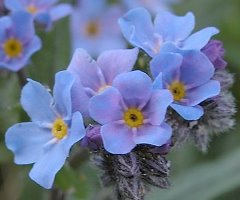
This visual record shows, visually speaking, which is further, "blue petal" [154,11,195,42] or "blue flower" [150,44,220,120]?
"blue petal" [154,11,195,42]

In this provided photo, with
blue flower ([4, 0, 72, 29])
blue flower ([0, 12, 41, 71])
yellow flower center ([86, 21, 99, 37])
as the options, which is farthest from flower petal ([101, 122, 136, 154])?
yellow flower center ([86, 21, 99, 37])

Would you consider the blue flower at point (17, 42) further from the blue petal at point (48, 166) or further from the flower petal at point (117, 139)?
the flower petal at point (117, 139)

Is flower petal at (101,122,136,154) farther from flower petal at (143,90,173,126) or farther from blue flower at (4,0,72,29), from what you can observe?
blue flower at (4,0,72,29)

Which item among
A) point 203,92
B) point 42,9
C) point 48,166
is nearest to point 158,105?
point 203,92

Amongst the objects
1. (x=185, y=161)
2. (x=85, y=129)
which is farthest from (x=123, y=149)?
(x=185, y=161)

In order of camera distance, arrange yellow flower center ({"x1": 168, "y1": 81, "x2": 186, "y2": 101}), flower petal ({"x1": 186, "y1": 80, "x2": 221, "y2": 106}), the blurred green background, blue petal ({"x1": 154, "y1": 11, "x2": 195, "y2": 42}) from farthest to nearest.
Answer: the blurred green background < blue petal ({"x1": 154, "y1": 11, "x2": 195, "y2": 42}) < yellow flower center ({"x1": 168, "y1": 81, "x2": 186, "y2": 101}) < flower petal ({"x1": 186, "y1": 80, "x2": 221, "y2": 106})

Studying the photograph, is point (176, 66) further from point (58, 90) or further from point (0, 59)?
point (0, 59)
